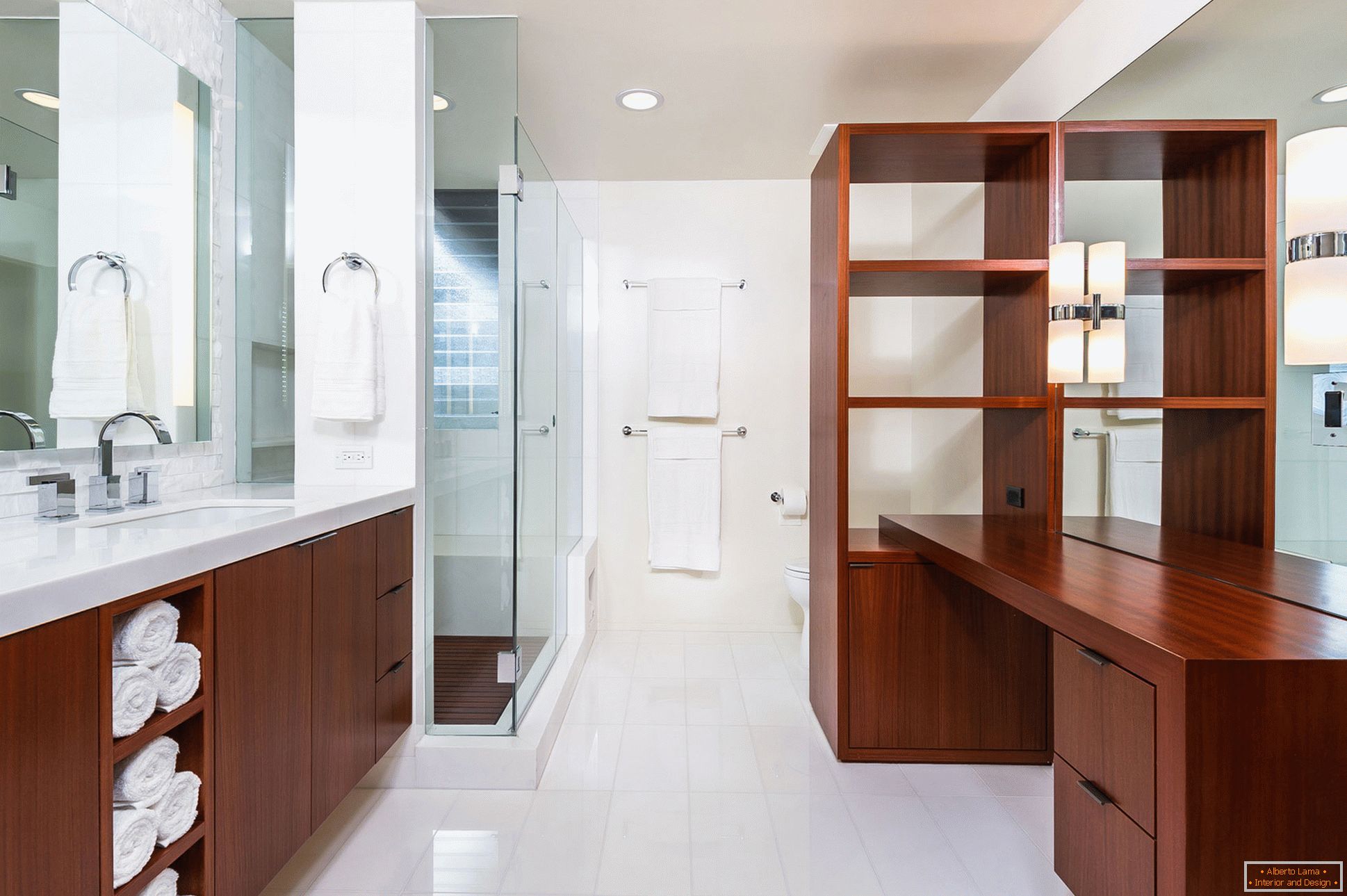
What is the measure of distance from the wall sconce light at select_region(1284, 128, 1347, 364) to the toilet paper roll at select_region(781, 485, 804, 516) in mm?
2004

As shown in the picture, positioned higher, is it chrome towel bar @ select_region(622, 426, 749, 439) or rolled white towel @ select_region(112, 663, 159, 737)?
chrome towel bar @ select_region(622, 426, 749, 439)

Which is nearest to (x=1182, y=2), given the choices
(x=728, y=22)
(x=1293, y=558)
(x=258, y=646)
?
(x=728, y=22)

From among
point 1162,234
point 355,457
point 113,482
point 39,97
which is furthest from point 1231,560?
point 39,97

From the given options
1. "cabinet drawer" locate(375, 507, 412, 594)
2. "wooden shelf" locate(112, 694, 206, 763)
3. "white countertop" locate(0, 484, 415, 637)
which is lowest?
"wooden shelf" locate(112, 694, 206, 763)

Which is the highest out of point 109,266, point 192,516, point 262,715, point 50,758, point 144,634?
point 109,266

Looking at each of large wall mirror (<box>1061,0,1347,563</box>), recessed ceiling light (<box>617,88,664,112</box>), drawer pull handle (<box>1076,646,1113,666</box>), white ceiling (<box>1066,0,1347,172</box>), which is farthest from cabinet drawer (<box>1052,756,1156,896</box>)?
recessed ceiling light (<box>617,88,664,112</box>)

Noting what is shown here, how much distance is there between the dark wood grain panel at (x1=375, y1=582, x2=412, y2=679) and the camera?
68.6 inches

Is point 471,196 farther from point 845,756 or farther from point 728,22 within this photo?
point 845,756

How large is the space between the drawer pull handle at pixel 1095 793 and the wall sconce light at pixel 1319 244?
2.83 ft

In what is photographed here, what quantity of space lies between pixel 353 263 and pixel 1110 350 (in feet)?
7.01

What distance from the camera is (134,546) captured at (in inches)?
41.8

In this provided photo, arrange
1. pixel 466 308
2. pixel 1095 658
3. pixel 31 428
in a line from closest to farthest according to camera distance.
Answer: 1. pixel 1095 658
2. pixel 31 428
3. pixel 466 308

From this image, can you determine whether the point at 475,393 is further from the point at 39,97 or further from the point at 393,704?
the point at 39,97

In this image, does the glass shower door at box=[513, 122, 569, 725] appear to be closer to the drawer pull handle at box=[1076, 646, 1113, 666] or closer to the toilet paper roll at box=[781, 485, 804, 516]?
the toilet paper roll at box=[781, 485, 804, 516]
